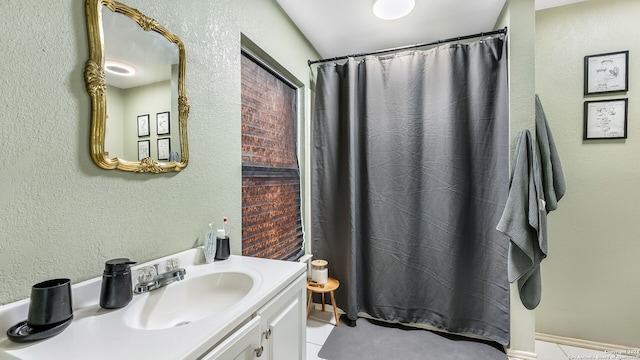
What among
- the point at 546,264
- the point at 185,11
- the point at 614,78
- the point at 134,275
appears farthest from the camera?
the point at 546,264

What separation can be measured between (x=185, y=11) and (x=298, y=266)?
127 cm

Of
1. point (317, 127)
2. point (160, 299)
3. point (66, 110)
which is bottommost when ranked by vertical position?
point (160, 299)

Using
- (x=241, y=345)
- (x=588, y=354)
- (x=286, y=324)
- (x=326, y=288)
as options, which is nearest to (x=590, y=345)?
(x=588, y=354)

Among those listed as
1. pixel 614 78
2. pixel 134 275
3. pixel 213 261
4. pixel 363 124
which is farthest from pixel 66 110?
pixel 614 78

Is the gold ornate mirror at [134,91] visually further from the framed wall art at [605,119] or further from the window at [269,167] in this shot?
the framed wall art at [605,119]

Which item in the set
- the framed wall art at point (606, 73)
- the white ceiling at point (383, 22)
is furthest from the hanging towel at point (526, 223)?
the white ceiling at point (383, 22)

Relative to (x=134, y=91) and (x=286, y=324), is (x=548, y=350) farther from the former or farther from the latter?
(x=134, y=91)

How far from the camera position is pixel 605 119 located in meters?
1.84

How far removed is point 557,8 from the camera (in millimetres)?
1933

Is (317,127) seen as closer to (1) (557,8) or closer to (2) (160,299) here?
(2) (160,299)

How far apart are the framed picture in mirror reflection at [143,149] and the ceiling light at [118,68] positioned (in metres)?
0.25

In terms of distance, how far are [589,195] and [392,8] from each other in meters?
1.94

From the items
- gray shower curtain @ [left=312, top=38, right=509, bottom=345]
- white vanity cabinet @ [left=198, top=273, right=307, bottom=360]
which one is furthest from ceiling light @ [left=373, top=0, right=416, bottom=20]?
white vanity cabinet @ [left=198, top=273, right=307, bottom=360]

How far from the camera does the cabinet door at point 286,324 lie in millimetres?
953
